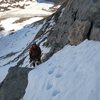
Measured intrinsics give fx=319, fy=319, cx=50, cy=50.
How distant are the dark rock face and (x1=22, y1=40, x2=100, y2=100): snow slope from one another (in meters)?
0.56

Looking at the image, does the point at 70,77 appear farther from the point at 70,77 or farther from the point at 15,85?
the point at 15,85

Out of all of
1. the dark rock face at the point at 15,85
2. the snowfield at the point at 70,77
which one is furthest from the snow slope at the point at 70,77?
the dark rock face at the point at 15,85

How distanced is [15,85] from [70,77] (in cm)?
463

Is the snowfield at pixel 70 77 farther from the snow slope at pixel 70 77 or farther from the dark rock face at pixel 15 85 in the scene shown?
the dark rock face at pixel 15 85

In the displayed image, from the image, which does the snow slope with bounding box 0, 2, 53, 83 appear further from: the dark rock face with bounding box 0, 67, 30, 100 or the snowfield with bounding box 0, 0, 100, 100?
the snowfield with bounding box 0, 0, 100, 100

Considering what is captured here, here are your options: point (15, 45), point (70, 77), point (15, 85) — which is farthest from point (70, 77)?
point (15, 45)

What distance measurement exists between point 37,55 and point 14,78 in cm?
282

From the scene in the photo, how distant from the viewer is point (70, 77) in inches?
557

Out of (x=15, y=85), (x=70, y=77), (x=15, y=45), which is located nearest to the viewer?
(x=70, y=77)

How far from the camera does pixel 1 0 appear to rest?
482 feet

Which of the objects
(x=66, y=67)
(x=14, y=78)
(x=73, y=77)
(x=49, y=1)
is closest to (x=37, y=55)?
(x=14, y=78)

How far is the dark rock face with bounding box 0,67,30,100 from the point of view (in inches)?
665

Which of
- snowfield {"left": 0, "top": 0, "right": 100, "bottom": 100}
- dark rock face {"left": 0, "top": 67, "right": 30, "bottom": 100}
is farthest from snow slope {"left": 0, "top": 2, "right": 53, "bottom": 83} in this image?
A: snowfield {"left": 0, "top": 0, "right": 100, "bottom": 100}

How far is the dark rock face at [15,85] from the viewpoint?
1689cm
